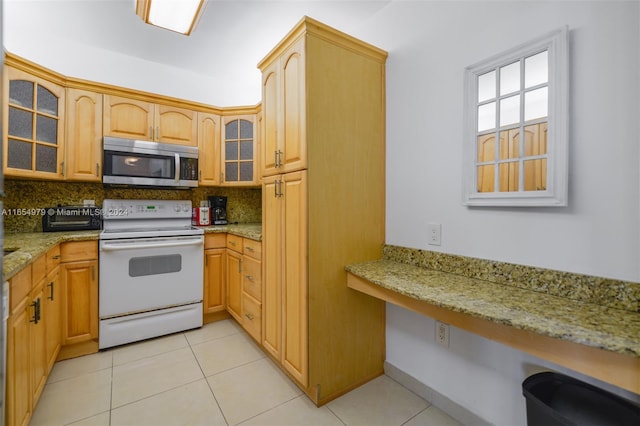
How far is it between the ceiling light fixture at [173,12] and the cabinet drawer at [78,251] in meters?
1.66

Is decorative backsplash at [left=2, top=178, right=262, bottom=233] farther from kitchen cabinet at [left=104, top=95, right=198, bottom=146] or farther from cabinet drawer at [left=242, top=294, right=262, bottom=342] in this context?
cabinet drawer at [left=242, top=294, right=262, bottom=342]

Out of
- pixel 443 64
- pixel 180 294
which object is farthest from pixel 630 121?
pixel 180 294

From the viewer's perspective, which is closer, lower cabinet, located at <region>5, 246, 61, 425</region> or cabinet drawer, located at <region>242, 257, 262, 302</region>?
lower cabinet, located at <region>5, 246, 61, 425</region>

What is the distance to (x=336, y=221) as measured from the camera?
1.82 metres

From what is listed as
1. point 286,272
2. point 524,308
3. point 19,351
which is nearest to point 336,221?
point 286,272

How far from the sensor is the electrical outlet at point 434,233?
174 cm

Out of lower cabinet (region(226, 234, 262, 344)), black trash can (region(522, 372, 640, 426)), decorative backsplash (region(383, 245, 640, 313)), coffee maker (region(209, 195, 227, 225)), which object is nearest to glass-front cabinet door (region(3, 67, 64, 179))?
coffee maker (region(209, 195, 227, 225))

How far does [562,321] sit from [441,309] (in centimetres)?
43

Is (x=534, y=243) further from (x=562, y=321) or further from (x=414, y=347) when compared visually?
(x=414, y=347)

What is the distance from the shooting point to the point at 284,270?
1922mm

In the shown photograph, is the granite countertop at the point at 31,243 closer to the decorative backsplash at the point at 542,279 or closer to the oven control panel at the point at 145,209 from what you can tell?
the oven control panel at the point at 145,209

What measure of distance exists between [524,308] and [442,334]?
0.68m

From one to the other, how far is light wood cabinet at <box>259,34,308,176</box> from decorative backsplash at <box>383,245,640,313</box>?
3.08 feet

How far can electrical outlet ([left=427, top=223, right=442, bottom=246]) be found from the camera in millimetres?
1739
